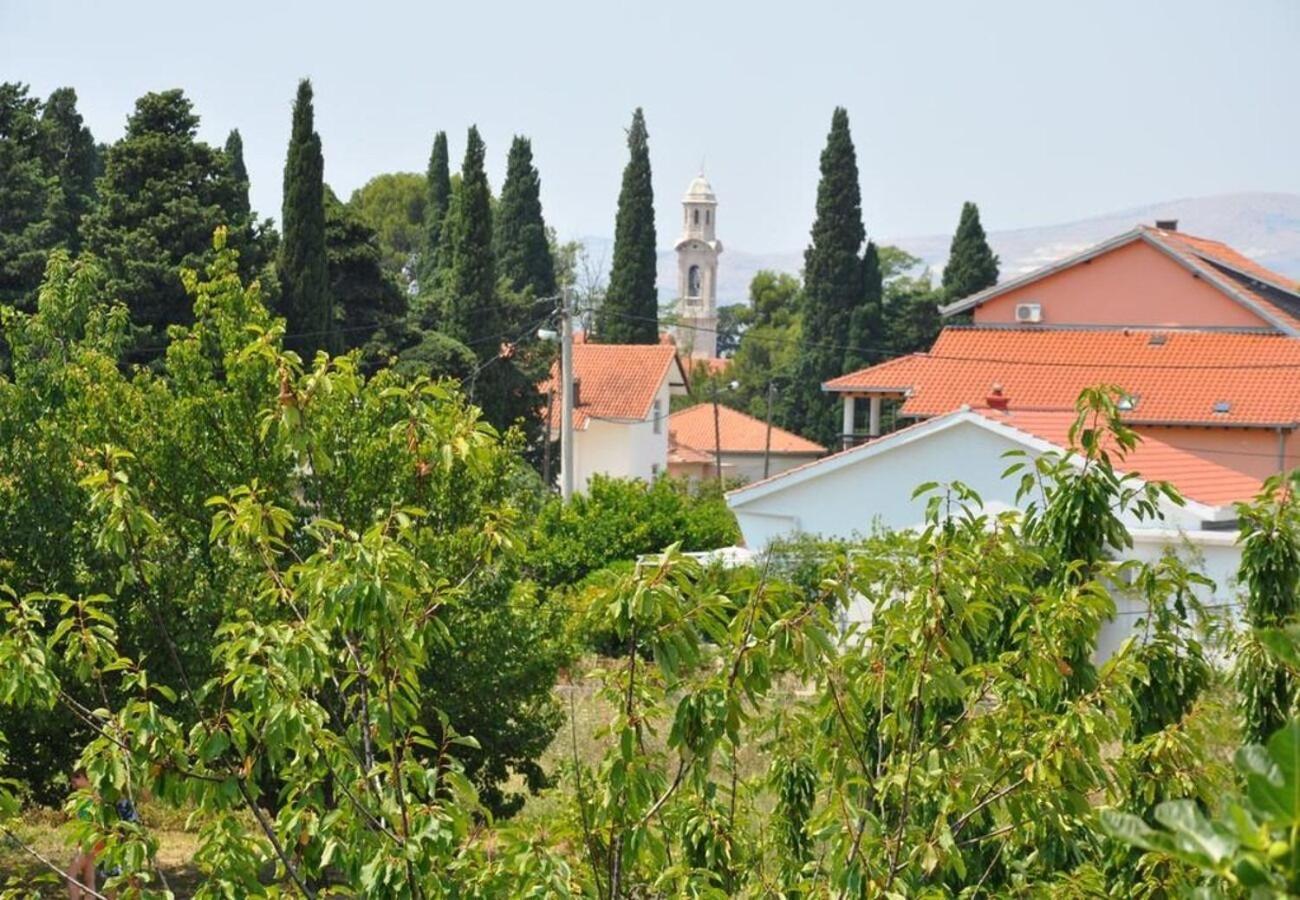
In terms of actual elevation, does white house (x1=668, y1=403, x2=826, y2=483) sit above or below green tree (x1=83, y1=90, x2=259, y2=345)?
below

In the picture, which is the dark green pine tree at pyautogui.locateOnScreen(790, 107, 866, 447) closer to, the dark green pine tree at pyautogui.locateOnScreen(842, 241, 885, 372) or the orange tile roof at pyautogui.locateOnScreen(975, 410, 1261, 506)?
the dark green pine tree at pyautogui.locateOnScreen(842, 241, 885, 372)

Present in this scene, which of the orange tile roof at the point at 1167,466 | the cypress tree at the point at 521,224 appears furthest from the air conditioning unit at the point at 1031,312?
the cypress tree at the point at 521,224

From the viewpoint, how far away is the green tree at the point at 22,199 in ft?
116

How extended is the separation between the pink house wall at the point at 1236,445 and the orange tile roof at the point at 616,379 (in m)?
19.0

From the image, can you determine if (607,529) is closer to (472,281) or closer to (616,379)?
(472,281)

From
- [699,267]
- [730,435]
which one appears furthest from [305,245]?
[699,267]

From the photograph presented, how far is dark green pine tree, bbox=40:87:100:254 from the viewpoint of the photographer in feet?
144

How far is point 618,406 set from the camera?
51.8 metres

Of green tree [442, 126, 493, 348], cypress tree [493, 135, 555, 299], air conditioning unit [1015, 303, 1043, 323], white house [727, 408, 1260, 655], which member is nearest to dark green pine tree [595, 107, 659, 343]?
cypress tree [493, 135, 555, 299]

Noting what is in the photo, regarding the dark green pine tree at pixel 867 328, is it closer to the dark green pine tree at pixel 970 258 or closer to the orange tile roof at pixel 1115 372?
the dark green pine tree at pixel 970 258

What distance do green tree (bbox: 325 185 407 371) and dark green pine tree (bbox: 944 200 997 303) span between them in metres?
30.1

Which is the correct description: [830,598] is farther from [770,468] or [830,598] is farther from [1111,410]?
[770,468]

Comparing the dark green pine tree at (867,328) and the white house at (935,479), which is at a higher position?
the dark green pine tree at (867,328)

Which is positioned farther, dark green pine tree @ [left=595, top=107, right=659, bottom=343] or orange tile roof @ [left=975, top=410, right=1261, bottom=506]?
dark green pine tree @ [left=595, top=107, right=659, bottom=343]
